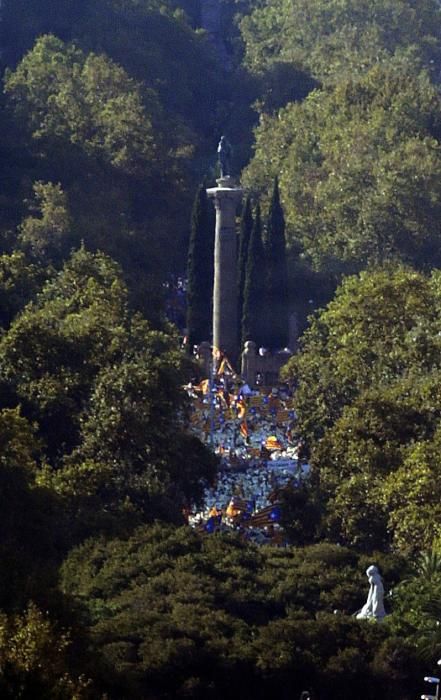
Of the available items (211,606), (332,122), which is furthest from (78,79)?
(211,606)

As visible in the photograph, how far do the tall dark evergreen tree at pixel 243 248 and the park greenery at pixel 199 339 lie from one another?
91 mm

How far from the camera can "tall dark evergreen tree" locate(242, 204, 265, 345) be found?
69.1 m

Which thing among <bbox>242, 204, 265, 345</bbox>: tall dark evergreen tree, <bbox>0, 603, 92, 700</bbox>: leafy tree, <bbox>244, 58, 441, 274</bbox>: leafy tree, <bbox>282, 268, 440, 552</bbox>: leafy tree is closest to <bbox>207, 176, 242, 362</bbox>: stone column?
<bbox>242, 204, 265, 345</bbox>: tall dark evergreen tree

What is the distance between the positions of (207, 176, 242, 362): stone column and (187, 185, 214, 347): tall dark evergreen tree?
3128mm

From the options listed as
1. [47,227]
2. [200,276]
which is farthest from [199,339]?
[47,227]

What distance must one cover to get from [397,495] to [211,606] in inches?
314

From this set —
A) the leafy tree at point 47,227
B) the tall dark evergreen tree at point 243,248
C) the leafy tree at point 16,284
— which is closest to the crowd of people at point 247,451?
the tall dark evergreen tree at point 243,248

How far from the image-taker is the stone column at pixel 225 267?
65875 mm

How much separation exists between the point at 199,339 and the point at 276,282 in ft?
9.25

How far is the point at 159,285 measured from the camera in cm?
6944

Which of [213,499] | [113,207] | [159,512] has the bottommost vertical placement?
[159,512]

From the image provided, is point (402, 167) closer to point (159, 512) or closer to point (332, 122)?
point (332, 122)

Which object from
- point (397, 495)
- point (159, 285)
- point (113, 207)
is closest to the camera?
point (397, 495)

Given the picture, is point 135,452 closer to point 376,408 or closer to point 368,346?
A: point 376,408
